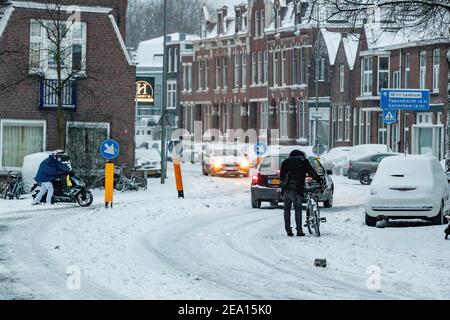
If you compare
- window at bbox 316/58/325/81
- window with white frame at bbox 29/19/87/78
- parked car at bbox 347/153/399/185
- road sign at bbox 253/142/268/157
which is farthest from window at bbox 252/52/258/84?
window with white frame at bbox 29/19/87/78

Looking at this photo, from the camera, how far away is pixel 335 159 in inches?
2547

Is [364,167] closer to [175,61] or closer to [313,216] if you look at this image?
[313,216]

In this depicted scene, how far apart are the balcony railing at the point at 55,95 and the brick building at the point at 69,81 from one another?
35 millimetres

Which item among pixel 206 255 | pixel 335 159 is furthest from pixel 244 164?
pixel 206 255

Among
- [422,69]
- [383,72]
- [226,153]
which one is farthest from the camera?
[383,72]

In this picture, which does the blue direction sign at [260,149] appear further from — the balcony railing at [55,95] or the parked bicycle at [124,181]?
the balcony railing at [55,95]

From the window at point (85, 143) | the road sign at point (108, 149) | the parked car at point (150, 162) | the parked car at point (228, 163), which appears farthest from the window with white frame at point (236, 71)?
the road sign at point (108, 149)

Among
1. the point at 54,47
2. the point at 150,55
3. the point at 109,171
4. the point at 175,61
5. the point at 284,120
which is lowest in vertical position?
the point at 109,171

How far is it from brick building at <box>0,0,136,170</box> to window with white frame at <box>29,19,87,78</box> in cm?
3

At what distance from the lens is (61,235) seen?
2319 cm

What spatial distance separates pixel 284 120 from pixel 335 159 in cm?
2395
